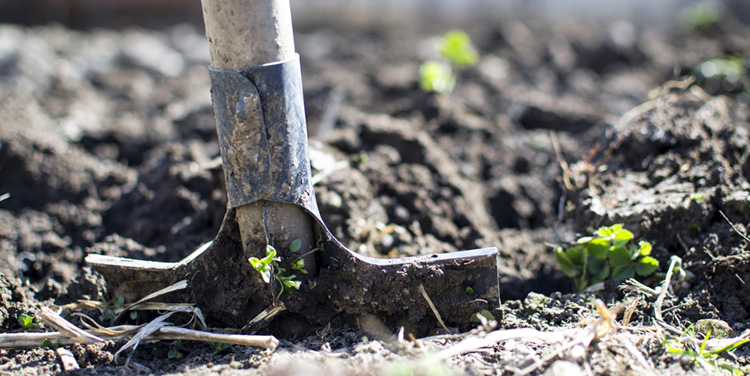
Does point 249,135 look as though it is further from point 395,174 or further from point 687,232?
point 687,232

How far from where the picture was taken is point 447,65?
514cm

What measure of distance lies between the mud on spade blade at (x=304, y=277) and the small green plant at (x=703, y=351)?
0.52 meters

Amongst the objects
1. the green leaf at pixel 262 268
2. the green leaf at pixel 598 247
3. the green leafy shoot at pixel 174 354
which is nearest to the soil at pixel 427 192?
the green leafy shoot at pixel 174 354

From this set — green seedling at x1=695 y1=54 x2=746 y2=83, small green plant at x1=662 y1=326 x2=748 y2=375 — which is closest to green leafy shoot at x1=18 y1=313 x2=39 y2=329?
small green plant at x1=662 y1=326 x2=748 y2=375

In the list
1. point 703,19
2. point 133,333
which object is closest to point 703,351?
point 133,333

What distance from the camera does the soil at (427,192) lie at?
1.72m

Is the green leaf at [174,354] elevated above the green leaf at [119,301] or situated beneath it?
situated beneath

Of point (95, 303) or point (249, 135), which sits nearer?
point (249, 135)

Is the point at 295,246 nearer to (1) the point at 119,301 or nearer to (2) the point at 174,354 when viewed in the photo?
(2) the point at 174,354

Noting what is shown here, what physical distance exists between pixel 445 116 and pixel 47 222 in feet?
7.60

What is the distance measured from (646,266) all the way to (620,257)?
9 centimetres

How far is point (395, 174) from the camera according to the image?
109 inches

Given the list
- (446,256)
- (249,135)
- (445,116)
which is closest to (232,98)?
(249,135)

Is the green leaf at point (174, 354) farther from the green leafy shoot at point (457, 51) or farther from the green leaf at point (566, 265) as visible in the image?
the green leafy shoot at point (457, 51)
